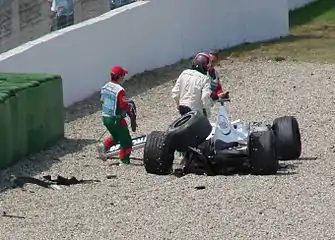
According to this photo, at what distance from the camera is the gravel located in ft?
30.5

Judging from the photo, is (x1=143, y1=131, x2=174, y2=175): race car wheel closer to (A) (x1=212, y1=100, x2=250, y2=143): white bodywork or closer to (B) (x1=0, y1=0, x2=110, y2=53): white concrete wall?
(A) (x1=212, y1=100, x2=250, y2=143): white bodywork

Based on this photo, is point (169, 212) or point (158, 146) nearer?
point (169, 212)

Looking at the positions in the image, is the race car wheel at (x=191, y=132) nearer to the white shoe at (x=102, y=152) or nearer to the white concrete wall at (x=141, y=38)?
the white shoe at (x=102, y=152)

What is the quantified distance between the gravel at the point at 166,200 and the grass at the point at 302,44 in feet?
19.2

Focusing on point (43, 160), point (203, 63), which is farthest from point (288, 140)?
point (43, 160)

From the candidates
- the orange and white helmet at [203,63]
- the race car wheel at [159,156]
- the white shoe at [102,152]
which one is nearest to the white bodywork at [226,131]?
the race car wheel at [159,156]

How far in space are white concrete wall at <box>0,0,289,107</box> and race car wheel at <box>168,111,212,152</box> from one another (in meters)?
5.18

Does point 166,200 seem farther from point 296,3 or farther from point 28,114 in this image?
point 296,3

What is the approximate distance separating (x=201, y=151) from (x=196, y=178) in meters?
0.63

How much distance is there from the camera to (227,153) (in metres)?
12.1

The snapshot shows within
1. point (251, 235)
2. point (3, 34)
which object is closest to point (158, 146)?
point (251, 235)

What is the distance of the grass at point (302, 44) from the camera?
73.9 ft

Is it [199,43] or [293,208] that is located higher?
[293,208]

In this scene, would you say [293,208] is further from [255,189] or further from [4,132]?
[4,132]
